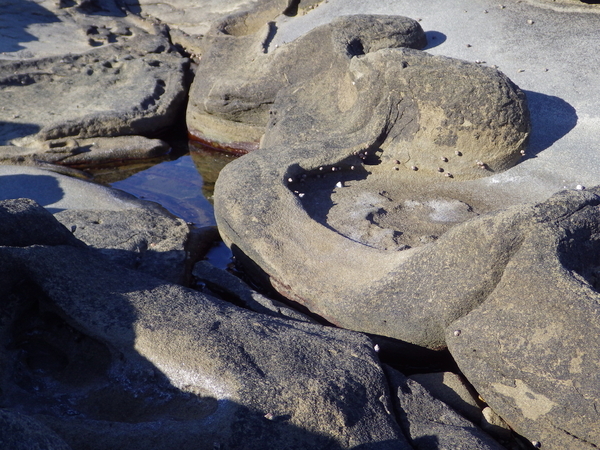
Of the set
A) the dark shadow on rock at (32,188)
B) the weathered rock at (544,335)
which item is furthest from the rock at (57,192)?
the weathered rock at (544,335)

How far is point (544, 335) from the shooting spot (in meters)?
2.28

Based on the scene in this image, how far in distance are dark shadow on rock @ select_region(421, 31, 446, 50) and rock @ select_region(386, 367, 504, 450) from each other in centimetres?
384

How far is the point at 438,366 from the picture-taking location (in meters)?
2.87

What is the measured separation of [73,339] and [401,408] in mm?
1308

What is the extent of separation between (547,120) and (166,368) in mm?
3437

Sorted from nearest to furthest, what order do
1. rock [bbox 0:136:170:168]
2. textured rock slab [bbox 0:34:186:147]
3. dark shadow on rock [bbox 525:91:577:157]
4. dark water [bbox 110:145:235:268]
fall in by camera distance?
dark shadow on rock [bbox 525:91:577:157], dark water [bbox 110:145:235:268], rock [bbox 0:136:170:168], textured rock slab [bbox 0:34:186:147]

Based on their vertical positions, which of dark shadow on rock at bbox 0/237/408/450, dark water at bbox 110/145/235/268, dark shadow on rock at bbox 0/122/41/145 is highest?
dark shadow on rock at bbox 0/237/408/450

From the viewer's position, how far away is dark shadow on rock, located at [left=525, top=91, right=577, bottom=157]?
415cm

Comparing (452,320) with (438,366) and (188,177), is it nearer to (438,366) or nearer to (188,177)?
(438,366)

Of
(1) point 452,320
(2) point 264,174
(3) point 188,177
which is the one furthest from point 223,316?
(3) point 188,177

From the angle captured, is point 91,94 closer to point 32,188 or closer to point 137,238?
point 32,188

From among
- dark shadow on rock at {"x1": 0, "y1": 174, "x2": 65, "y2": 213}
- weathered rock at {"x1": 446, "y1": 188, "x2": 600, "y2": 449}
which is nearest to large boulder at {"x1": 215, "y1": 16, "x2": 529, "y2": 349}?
weathered rock at {"x1": 446, "y1": 188, "x2": 600, "y2": 449}

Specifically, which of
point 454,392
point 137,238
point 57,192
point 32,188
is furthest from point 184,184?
point 454,392

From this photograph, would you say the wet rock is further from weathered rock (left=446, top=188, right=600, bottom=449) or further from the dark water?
the dark water
